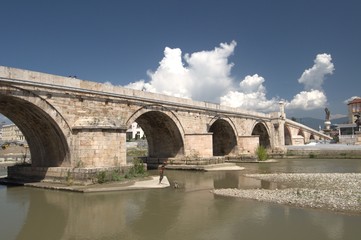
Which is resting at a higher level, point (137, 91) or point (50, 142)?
point (137, 91)

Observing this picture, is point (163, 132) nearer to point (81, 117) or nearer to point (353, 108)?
point (81, 117)

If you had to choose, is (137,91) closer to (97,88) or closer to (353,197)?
(97,88)

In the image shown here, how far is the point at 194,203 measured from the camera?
34.7 feet

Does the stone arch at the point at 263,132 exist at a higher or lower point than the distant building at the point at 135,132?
lower

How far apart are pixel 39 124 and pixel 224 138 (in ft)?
66.5

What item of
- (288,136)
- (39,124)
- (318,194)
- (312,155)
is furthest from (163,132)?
(288,136)

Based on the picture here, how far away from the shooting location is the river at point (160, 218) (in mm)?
7285

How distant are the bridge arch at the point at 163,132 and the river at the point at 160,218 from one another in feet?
34.7

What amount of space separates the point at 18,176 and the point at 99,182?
5105mm

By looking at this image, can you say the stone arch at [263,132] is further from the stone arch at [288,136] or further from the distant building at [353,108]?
the distant building at [353,108]

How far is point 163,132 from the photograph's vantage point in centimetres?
2425

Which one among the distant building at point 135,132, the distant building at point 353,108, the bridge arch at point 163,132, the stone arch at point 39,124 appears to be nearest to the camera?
the stone arch at point 39,124

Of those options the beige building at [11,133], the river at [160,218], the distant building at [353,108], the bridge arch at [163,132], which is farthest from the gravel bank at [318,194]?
the beige building at [11,133]

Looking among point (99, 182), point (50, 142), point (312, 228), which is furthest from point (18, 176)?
point (312, 228)
